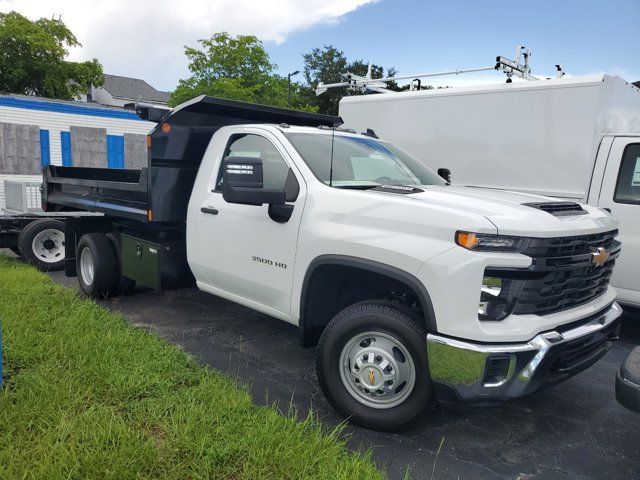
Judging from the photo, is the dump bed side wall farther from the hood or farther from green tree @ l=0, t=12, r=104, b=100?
green tree @ l=0, t=12, r=104, b=100

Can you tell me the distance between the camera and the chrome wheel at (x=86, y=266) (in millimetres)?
6175

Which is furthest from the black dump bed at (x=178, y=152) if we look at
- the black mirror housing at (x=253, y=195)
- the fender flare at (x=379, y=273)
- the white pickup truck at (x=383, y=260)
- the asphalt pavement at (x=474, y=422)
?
the fender flare at (x=379, y=273)

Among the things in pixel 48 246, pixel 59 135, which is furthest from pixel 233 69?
pixel 48 246

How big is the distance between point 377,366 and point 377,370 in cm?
3

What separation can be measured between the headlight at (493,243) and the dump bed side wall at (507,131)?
3.57 metres

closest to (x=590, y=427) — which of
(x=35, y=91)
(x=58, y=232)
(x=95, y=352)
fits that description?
(x=95, y=352)

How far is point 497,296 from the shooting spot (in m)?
2.82

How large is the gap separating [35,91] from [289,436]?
141 feet

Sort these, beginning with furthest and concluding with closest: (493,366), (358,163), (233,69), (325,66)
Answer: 1. (325,66)
2. (233,69)
3. (358,163)
4. (493,366)

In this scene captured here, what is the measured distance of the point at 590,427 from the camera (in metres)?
3.55

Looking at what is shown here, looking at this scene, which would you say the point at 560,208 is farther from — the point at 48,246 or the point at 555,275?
the point at 48,246

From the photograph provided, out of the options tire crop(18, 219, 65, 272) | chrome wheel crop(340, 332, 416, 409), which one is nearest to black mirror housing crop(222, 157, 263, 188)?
chrome wheel crop(340, 332, 416, 409)

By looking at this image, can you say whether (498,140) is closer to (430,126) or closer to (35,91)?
(430,126)

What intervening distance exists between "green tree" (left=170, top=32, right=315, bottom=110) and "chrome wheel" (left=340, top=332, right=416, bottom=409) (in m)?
33.5
